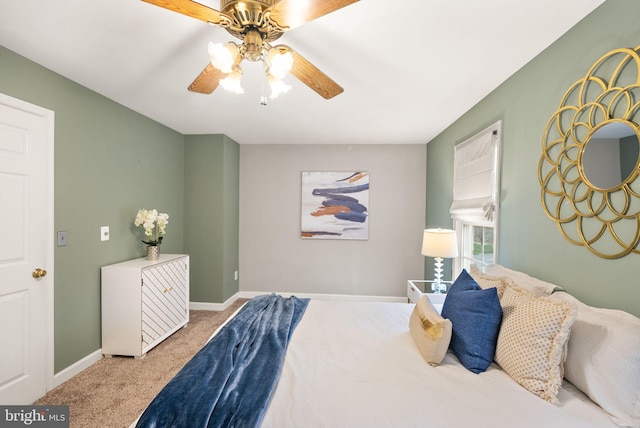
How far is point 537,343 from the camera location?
121 centimetres

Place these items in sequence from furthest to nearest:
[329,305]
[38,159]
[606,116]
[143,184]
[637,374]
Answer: [143,184] → [329,305] → [38,159] → [606,116] → [637,374]

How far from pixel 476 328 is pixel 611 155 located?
3.46ft

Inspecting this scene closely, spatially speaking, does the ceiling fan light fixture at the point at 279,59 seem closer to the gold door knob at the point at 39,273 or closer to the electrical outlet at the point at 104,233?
the gold door knob at the point at 39,273

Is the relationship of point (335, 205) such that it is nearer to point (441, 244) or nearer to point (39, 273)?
point (441, 244)

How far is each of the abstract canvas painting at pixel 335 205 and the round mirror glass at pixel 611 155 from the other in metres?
2.84

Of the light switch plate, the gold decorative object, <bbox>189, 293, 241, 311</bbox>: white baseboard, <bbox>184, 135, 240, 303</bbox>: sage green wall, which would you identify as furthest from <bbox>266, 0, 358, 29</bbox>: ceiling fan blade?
<bbox>189, 293, 241, 311</bbox>: white baseboard

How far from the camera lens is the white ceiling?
4.73ft

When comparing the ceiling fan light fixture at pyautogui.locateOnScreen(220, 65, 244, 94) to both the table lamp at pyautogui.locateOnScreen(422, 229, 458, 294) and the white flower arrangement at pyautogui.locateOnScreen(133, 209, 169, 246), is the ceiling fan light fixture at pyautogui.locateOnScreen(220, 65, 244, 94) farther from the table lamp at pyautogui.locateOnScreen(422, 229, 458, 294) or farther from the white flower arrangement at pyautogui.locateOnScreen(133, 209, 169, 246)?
the table lamp at pyautogui.locateOnScreen(422, 229, 458, 294)

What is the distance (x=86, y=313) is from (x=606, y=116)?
387 centimetres

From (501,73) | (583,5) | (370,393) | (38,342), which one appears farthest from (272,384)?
(501,73)

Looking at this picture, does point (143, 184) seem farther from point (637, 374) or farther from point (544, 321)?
point (637, 374)

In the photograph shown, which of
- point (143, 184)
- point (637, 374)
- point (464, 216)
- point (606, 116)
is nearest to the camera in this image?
point (637, 374)

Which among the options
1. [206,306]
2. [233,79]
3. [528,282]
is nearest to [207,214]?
[206,306]

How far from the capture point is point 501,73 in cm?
204
